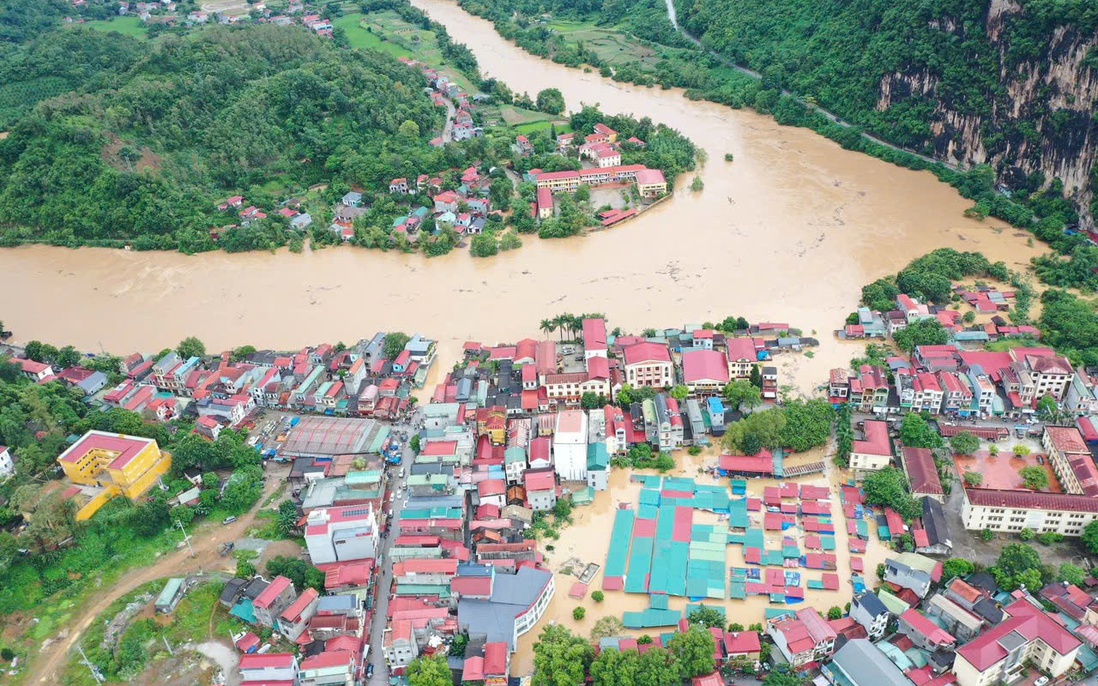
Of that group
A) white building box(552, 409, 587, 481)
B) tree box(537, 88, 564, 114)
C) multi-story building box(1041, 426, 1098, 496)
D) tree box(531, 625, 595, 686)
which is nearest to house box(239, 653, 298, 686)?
tree box(531, 625, 595, 686)

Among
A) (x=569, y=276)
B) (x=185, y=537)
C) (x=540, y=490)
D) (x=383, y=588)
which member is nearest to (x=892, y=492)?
(x=540, y=490)

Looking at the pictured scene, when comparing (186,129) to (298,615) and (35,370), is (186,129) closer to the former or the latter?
(35,370)

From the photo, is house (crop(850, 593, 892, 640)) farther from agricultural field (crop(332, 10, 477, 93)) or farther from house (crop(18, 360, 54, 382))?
agricultural field (crop(332, 10, 477, 93))

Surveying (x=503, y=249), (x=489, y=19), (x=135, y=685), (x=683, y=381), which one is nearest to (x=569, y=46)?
(x=489, y=19)

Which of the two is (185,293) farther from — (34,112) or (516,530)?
(516,530)

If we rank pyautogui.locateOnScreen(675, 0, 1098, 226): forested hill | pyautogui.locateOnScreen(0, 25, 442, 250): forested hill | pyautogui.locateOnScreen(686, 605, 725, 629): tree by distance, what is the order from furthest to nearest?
pyautogui.locateOnScreen(0, 25, 442, 250): forested hill < pyautogui.locateOnScreen(675, 0, 1098, 226): forested hill < pyautogui.locateOnScreen(686, 605, 725, 629): tree

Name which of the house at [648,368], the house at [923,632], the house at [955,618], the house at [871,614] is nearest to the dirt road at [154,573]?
the house at [648,368]
